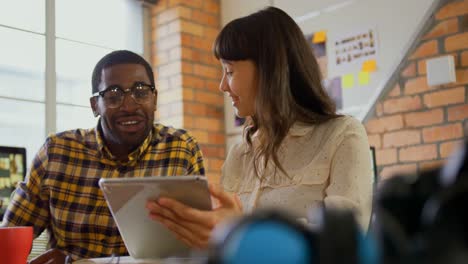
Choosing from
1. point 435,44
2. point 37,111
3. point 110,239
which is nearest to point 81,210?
point 110,239

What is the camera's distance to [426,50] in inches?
113

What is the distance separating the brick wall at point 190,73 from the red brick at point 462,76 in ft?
5.30

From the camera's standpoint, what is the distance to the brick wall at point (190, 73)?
368 centimetres

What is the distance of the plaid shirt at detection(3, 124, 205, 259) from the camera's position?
1594 mm

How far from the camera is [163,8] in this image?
382 cm

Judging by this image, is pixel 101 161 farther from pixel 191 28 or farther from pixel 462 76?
pixel 191 28

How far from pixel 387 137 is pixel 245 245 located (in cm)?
280

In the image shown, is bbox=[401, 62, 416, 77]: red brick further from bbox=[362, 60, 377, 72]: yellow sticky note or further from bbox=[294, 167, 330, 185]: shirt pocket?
bbox=[294, 167, 330, 185]: shirt pocket

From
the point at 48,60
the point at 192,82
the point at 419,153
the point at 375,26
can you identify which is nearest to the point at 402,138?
the point at 419,153

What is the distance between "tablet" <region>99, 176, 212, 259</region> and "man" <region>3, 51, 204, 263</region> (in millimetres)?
566

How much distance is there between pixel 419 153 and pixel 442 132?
6.0 inches

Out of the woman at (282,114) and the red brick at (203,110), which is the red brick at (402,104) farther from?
the woman at (282,114)

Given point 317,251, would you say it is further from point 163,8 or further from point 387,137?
point 163,8

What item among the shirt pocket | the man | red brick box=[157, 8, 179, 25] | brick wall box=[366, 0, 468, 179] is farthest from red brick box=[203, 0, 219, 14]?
the shirt pocket
